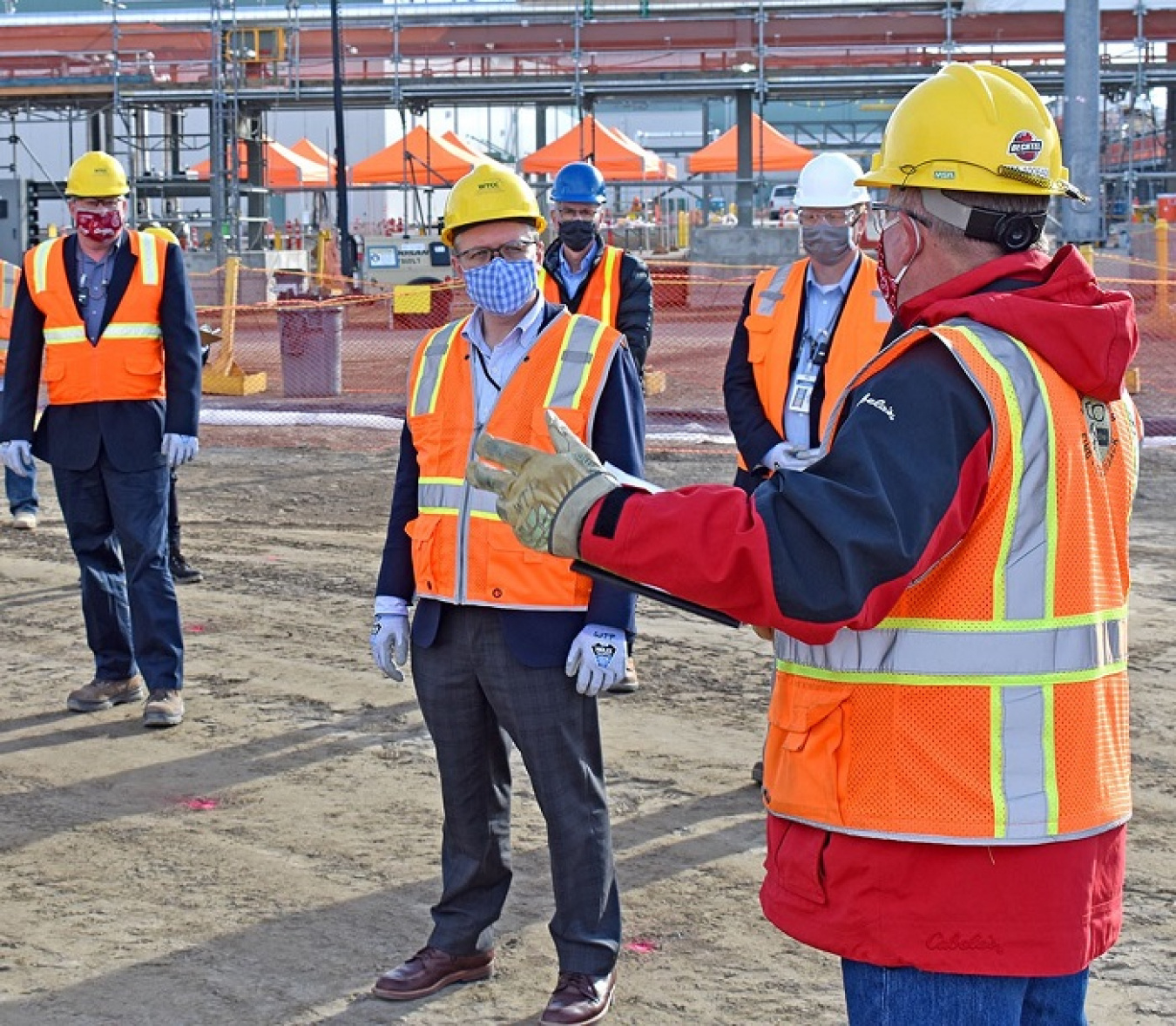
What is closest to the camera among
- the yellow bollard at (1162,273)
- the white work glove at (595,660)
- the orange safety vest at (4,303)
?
the white work glove at (595,660)

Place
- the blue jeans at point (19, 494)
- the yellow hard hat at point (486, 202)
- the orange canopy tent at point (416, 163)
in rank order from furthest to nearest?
the orange canopy tent at point (416, 163)
the blue jeans at point (19, 494)
the yellow hard hat at point (486, 202)

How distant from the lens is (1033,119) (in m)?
2.72

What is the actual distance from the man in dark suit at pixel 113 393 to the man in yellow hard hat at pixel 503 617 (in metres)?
2.79

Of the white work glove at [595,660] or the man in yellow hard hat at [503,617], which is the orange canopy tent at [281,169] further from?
the white work glove at [595,660]

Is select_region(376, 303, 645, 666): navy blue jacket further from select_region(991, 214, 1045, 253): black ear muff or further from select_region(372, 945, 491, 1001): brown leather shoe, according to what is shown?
select_region(991, 214, 1045, 253): black ear muff

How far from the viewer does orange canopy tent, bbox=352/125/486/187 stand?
33938mm

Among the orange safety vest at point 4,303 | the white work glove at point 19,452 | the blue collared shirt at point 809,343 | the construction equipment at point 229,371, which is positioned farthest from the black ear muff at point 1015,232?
the construction equipment at point 229,371

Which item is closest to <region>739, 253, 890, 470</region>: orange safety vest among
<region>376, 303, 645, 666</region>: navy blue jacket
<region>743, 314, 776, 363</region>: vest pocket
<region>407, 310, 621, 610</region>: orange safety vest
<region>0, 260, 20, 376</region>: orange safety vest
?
<region>743, 314, 776, 363</region>: vest pocket

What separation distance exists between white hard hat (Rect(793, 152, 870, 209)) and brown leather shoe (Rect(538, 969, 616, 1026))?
2974mm

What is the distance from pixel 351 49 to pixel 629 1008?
3494cm

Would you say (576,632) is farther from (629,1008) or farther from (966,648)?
(966,648)

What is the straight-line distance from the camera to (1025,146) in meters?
2.67

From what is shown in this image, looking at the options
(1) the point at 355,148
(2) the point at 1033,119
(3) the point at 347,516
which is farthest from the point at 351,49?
(2) the point at 1033,119

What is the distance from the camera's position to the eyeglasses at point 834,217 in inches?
245
